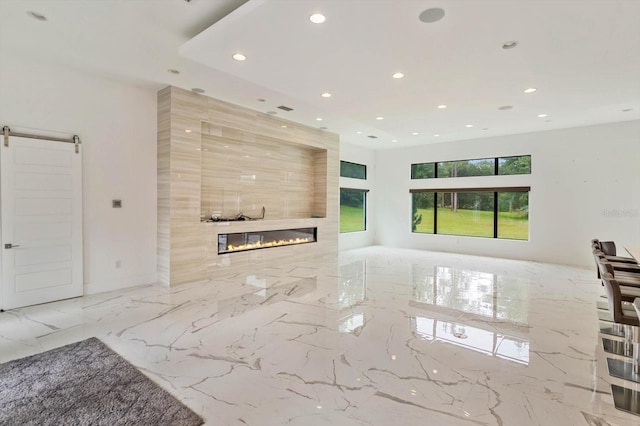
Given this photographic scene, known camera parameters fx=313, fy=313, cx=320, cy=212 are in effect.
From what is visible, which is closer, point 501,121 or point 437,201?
point 501,121

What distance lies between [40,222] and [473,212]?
970 centimetres

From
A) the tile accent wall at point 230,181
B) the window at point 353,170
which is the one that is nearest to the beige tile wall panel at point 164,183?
the tile accent wall at point 230,181

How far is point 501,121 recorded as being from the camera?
662cm

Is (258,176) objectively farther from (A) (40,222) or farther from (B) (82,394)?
(B) (82,394)

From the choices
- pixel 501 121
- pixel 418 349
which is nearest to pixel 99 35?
pixel 418 349

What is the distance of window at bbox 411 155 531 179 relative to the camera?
328 inches

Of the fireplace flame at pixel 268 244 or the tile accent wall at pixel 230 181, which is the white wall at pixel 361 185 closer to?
the tile accent wall at pixel 230 181

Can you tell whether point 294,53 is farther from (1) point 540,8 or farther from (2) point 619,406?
(2) point 619,406

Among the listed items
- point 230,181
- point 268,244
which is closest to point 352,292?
point 268,244

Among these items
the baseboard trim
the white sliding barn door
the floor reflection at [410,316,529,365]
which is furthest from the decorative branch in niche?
the floor reflection at [410,316,529,365]

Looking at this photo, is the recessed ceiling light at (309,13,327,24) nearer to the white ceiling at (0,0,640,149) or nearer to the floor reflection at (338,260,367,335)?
the white ceiling at (0,0,640,149)

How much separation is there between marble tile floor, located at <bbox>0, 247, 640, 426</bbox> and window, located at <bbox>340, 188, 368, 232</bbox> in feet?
14.4

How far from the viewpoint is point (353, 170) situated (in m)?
10.2

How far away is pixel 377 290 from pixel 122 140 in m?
4.88
